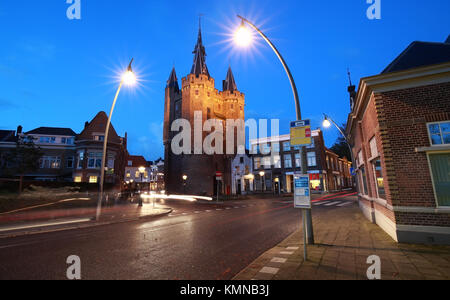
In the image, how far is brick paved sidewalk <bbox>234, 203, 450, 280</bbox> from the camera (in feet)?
13.1

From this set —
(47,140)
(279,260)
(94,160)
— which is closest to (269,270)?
(279,260)

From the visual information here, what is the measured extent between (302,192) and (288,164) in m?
38.2

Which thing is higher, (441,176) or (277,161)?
(277,161)

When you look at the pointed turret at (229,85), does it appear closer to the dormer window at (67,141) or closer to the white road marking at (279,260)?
the dormer window at (67,141)

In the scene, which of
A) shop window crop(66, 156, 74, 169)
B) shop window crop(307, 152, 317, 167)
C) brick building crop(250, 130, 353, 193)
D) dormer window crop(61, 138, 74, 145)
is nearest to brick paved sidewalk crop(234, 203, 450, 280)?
brick building crop(250, 130, 353, 193)

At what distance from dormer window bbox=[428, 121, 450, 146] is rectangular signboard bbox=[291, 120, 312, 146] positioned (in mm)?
4019

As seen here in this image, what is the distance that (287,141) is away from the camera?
140ft

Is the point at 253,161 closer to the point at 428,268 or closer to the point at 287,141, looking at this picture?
the point at 287,141

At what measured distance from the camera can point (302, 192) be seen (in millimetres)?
5418

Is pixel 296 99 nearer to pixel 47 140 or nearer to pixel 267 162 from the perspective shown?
pixel 267 162

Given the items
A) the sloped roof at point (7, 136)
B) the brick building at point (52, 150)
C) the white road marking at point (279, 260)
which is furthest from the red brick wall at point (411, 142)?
the sloped roof at point (7, 136)

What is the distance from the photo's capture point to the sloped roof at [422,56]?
23.0 feet

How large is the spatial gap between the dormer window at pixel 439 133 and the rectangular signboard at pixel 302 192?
465cm
